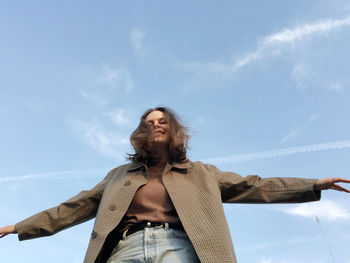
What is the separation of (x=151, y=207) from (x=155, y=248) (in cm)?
46

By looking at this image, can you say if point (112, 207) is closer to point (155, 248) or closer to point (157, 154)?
point (155, 248)

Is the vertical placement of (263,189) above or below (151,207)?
above

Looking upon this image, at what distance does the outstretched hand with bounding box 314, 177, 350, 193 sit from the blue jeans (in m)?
1.37

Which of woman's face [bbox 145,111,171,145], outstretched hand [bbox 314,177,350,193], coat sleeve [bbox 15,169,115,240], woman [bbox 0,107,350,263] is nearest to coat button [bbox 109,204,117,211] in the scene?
woman [bbox 0,107,350,263]

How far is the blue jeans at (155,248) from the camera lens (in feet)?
11.1

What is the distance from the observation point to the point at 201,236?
11.6 feet

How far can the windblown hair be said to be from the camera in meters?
4.58

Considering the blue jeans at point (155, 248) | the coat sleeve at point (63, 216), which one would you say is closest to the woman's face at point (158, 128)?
the coat sleeve at point (63, 216)

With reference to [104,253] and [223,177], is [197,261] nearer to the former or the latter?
[104,253]

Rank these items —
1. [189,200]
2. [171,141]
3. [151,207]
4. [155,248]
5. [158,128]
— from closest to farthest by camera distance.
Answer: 1. [155,248]
2. [151,207]
3. [189,200]
4. [171,141]
5. [158,128]

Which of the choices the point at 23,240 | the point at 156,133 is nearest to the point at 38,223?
the point at 23,240

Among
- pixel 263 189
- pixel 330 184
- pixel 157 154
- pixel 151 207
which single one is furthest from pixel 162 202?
pixel 330 184

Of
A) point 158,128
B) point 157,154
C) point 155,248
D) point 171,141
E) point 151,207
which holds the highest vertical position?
point 158,128

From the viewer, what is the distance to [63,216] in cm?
435
